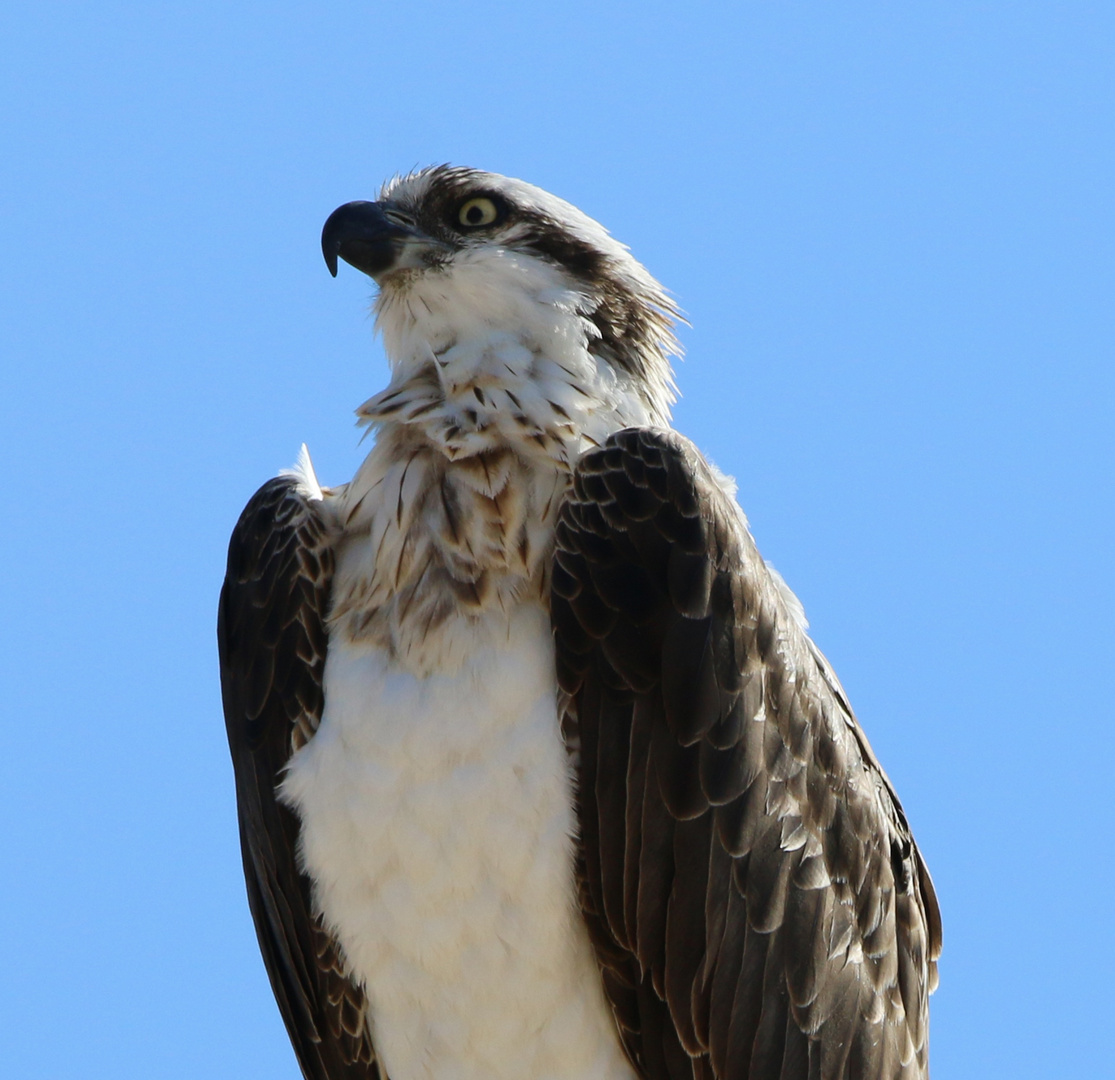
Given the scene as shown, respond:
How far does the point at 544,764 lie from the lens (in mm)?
5203

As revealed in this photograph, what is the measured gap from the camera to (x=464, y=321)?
5980 millimetres

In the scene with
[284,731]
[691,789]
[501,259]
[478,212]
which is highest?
[478,212]

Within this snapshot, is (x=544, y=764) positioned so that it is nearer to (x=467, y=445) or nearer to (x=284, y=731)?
(x=284, y=731)

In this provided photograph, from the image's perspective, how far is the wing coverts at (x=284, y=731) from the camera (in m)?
5.65

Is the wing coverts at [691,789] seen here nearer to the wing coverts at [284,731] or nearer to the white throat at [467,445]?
the white throat at [467,445]

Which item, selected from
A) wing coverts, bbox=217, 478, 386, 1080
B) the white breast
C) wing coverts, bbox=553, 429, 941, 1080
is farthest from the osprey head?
the white breast

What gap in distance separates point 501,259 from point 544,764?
7.04 feet

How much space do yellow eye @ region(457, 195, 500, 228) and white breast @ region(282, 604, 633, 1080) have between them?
181 centimetres

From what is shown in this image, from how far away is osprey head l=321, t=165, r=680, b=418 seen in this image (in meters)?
6.01

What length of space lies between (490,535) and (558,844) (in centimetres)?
117

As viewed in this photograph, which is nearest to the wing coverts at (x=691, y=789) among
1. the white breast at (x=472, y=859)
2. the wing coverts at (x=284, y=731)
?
the white breast at (x=472, y=859)

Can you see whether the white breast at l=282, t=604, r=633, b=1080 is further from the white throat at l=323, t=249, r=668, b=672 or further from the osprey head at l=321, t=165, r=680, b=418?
the osprey head at l=321, t=165, r=680, b=418

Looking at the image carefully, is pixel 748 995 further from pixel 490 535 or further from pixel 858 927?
pixel 490 535

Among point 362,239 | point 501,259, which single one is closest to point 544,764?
point 501,259
